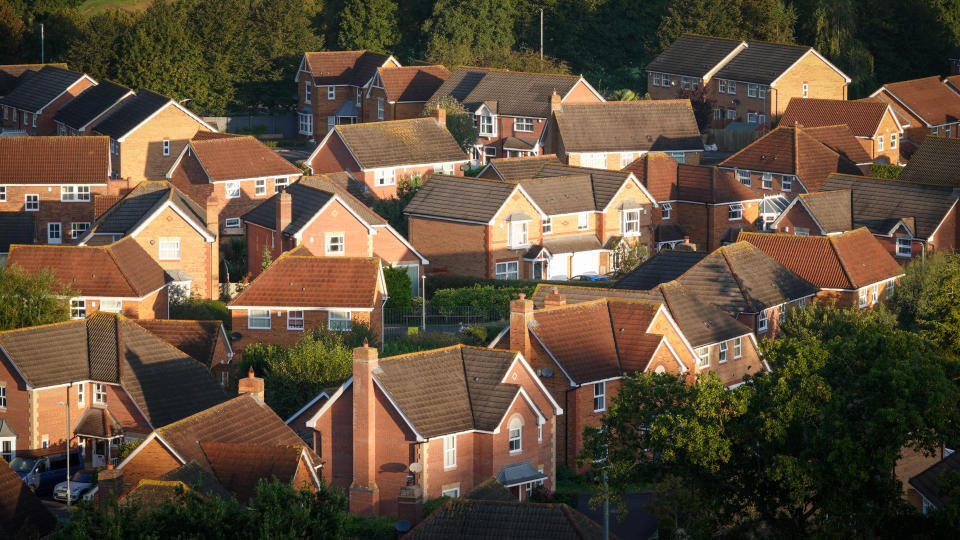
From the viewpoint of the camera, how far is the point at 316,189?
275 ft

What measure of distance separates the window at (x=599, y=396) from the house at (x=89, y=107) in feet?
169

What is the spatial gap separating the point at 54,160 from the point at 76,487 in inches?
1482

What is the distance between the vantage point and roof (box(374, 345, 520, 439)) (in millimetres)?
55719

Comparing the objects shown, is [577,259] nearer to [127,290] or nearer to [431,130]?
[431,130]

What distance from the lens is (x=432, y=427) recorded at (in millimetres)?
55688

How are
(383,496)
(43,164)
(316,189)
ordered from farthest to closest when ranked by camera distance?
(43,164) < (316,189) < (383,496)

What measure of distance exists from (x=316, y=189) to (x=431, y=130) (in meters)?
17.3

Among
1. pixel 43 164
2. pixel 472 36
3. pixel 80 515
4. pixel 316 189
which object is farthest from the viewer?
pixel 472 36

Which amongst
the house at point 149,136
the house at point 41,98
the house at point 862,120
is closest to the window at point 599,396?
the house at point 149,136

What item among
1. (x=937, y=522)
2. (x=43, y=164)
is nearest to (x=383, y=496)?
(x=937, y=522)

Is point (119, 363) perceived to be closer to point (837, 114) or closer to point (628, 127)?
point (628, 127)

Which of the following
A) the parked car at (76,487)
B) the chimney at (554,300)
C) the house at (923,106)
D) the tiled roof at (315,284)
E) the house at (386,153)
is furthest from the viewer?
the house at (923,106)

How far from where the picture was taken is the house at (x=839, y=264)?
7844 cm

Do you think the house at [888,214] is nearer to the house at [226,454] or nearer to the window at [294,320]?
the window at [294,320]
